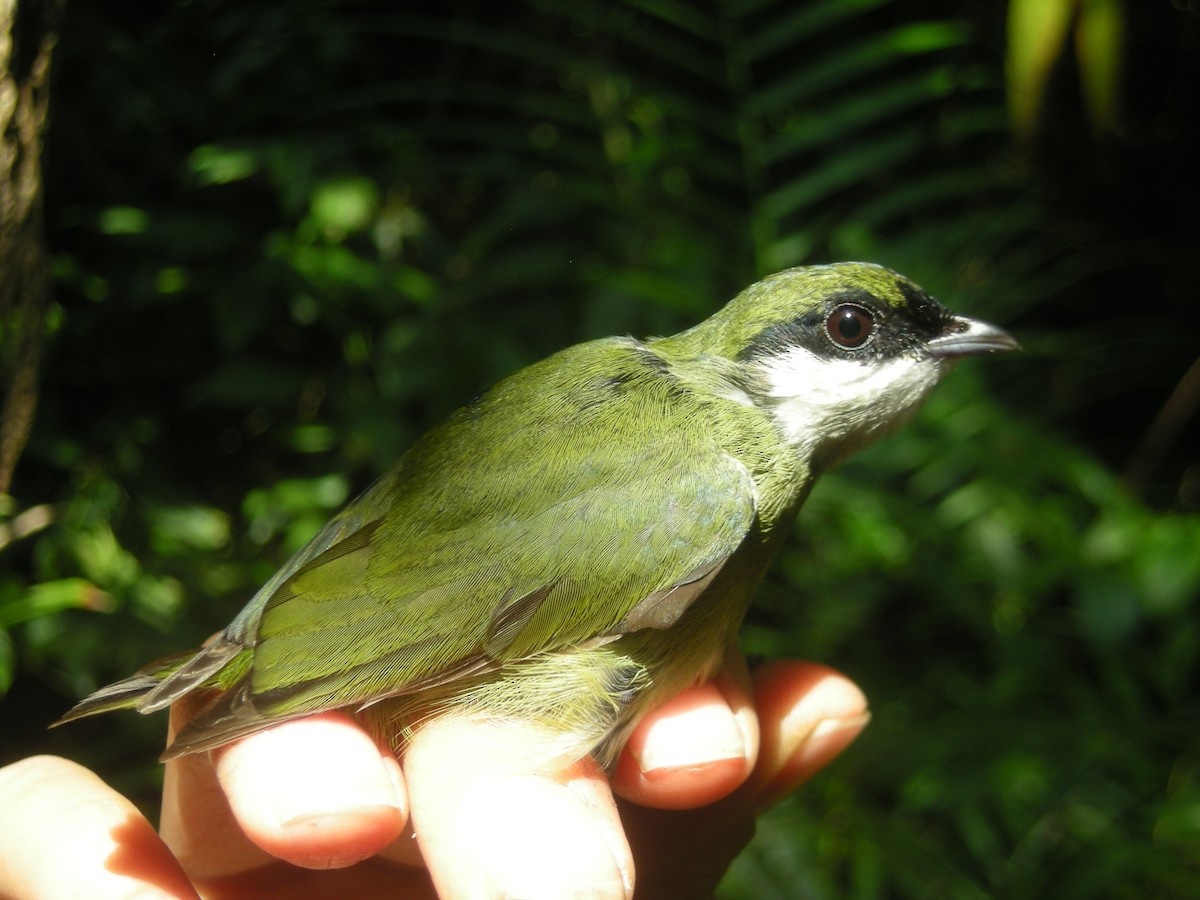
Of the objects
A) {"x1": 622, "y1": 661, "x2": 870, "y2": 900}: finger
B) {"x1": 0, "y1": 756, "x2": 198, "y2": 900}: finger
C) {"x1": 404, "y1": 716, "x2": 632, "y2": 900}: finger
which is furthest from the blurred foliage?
{"x1": 404, "y1": 716, "x2": 632, "y2": 900}: finger

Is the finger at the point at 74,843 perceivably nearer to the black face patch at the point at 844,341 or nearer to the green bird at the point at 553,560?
the green bird at the point at 553,560

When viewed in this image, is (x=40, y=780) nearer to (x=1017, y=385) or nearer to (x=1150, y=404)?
(x=1017, y=385)

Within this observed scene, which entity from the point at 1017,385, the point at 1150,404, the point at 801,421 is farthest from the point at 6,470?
the point at 1150,404

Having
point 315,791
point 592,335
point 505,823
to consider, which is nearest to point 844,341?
point 592,335

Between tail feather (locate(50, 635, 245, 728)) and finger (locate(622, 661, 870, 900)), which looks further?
finger (locate(622, 661, 870, 900))

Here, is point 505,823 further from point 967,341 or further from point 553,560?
point 967,341

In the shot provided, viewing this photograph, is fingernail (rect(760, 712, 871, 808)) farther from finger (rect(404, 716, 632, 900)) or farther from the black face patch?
the black face patch
